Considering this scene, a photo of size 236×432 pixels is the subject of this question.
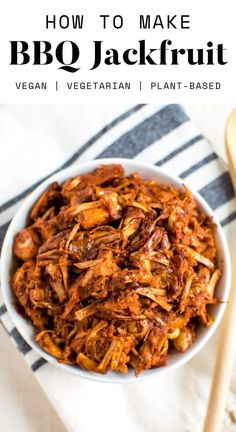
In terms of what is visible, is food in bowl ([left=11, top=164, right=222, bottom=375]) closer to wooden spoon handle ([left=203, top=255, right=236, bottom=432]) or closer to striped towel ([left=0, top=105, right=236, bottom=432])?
wooden spoon handle ([left=203, top=255, right=236, bottom=432])

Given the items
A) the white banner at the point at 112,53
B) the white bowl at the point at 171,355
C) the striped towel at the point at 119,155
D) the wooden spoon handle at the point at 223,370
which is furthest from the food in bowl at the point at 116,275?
the white banner at the point at 112,53

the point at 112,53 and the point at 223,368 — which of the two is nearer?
the point at 223,368

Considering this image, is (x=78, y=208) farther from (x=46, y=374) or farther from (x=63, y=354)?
(x=46, y=374)

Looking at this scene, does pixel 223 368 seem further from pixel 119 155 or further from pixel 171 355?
pixel 119 155

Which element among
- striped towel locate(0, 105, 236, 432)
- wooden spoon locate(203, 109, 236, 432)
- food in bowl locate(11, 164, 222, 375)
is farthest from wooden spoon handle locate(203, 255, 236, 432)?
food in bowl locate(11, 164, 222, 375)

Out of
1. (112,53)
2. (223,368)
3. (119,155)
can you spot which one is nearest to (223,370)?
(223,368)

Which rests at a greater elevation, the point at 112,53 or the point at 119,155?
the point at 112,53

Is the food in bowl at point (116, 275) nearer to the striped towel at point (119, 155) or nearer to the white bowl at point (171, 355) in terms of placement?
the white bowl at point (171, 355)
